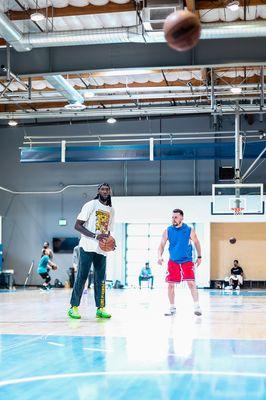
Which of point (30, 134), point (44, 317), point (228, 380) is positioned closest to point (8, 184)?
point (30, 134)

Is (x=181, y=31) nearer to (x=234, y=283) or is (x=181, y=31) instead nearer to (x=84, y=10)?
(x=84, y=10)

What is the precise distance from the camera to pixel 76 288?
838 centimetres

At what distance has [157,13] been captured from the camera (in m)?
10.4

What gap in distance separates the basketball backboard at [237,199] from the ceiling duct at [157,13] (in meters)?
8.58

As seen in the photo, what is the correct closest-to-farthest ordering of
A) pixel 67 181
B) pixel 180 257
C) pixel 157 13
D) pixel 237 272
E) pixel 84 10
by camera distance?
pixel 180 257, pixel 157 13, pixel 84 10, pixel 237 272, pixel 67 181

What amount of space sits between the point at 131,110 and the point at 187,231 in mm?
10787

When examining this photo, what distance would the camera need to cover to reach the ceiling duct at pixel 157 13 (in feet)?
34.0

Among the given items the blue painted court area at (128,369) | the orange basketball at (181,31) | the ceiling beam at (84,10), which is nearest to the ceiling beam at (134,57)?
the ceiling beam at (84,10)

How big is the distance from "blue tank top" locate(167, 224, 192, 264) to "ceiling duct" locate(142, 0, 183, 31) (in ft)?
12.3

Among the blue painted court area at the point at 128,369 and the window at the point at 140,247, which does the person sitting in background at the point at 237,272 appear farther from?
the blue painted court area at the point at 128,369

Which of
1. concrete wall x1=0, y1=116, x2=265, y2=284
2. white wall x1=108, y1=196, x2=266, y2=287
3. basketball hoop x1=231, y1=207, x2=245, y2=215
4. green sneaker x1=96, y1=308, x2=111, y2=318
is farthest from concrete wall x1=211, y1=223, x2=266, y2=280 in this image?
green sneaker x1=96, y1=308, x2=111, y2=318

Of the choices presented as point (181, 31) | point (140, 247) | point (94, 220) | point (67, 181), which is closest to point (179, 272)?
point (94, 220)

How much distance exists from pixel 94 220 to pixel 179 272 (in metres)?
1.83

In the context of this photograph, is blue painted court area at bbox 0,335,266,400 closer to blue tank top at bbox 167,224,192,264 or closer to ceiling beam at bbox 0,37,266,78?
blue tank top at bbox 167,224,192,264
